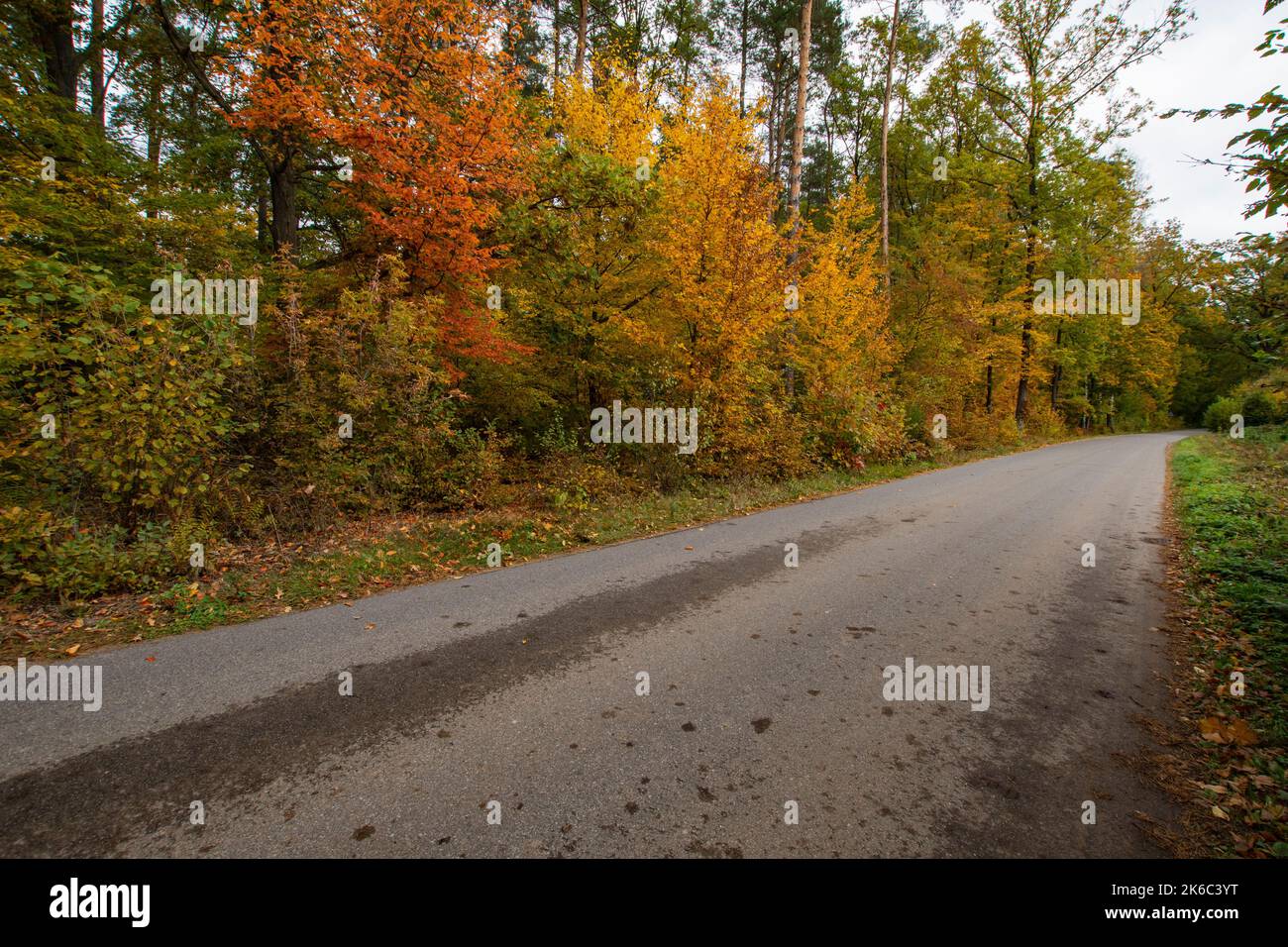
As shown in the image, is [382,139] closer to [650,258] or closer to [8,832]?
[650,258]

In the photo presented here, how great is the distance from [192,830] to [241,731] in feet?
2.69

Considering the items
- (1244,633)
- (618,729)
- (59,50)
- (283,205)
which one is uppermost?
(59,50)

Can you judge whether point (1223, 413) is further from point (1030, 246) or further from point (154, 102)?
point (154, 102)

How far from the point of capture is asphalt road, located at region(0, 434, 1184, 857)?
234 centimetres

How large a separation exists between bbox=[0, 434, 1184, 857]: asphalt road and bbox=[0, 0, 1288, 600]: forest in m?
2.78

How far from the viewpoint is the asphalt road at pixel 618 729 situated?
234 cm

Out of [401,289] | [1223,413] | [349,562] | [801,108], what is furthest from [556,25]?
[1223,413]

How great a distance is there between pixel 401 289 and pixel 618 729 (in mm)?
7951

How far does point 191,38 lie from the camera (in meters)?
10.1

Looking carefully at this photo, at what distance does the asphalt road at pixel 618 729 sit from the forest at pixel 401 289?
2.78 metres

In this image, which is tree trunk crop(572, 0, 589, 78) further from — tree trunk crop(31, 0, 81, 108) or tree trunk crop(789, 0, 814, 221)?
tree trunk crop(31, 0, 81, 108)

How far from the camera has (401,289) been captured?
8.31 metres

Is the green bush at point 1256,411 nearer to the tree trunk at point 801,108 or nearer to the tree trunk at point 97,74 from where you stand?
the tree trunk at point 801,108

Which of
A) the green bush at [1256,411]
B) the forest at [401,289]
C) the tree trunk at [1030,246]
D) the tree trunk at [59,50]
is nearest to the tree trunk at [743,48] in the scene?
the forest at [401,289]
